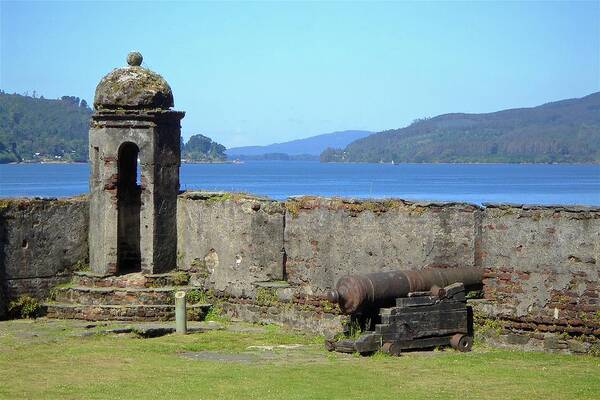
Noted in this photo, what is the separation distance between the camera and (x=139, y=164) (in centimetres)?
1862

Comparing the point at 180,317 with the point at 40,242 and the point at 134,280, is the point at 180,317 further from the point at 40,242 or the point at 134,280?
the point at 40,242

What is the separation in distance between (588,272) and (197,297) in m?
6.47

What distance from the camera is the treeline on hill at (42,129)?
5979 inches

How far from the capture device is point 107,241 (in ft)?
61.3

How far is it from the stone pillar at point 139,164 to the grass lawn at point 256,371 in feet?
8.98

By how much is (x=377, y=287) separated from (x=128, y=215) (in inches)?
244

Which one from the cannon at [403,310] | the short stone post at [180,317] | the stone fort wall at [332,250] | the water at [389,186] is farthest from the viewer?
the water at [389,186]

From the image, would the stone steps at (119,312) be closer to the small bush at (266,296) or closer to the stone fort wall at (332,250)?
the stone fort wall at (332,250)

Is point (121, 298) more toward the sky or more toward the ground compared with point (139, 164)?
more toward the ground

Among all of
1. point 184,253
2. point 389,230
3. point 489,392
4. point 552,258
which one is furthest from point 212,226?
point 489,392

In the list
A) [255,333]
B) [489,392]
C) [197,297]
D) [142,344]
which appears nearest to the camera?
[489,392]

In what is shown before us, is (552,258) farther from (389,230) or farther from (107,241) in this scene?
(107,241)

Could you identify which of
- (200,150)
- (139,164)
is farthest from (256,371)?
(200,150)

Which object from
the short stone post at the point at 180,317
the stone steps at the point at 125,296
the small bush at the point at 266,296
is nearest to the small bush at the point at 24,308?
the stone steps at the point at 125,296
